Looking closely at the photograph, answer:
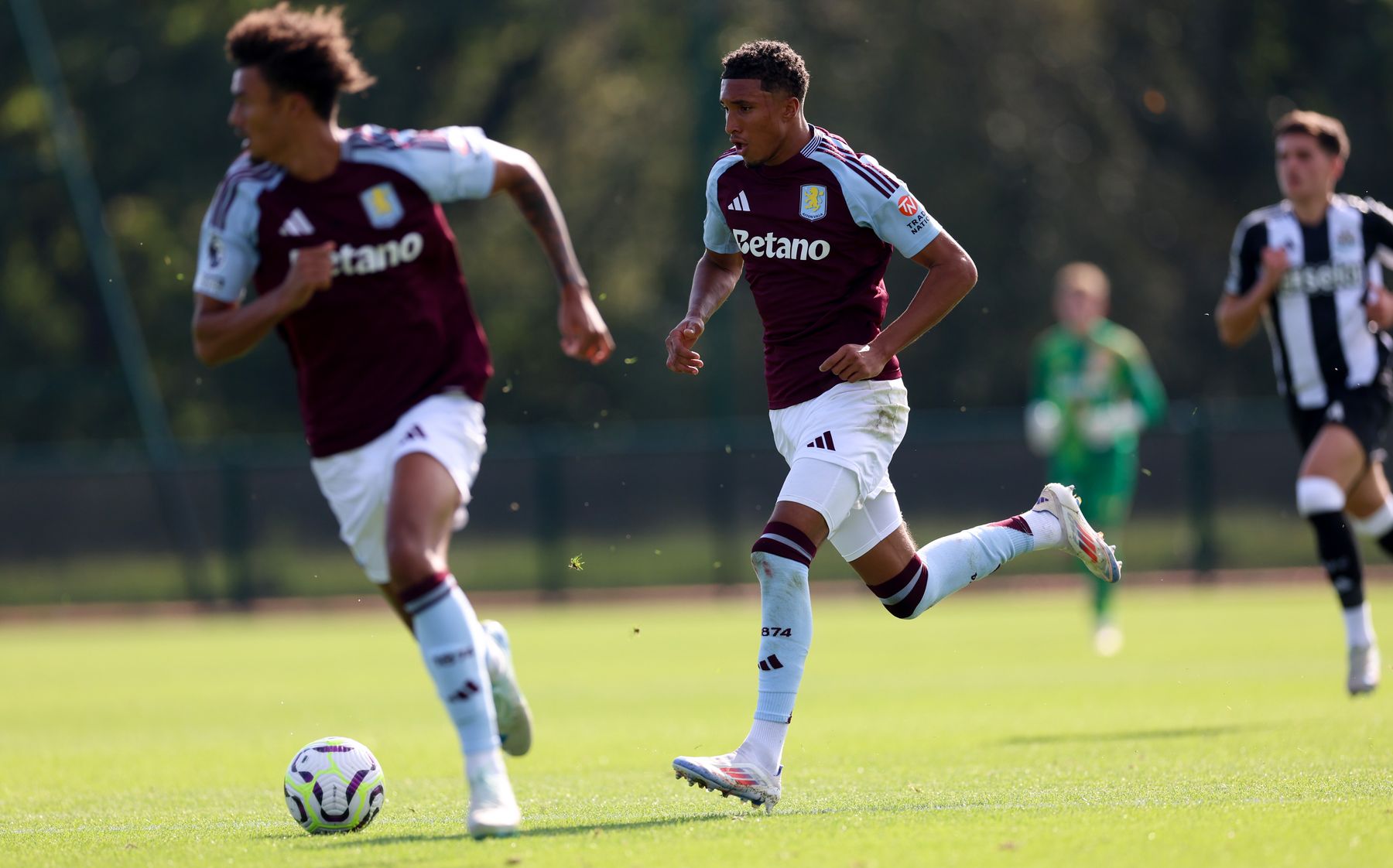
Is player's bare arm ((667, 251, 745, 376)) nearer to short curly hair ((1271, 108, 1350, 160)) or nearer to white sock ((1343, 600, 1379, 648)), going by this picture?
short curly hair ((1271, 108, 1350, 160))

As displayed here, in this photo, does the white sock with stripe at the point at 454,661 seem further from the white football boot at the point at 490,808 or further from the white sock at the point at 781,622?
the white sock at the point at 781,622

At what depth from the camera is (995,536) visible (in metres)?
6.56

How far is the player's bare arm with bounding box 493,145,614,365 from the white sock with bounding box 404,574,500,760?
897mm

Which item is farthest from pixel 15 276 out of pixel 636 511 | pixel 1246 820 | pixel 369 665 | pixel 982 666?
pixel 1246 820

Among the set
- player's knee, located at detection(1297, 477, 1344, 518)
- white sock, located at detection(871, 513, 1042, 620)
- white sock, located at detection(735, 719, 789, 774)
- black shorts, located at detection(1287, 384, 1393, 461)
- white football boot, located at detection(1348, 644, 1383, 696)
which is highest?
white sock, located at detection(871, 513, 1042, 620)

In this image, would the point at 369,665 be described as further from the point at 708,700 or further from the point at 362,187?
the point at 362,187

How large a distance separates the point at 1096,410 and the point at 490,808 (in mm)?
9075

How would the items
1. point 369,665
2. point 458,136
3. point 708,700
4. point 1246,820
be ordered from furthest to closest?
point 369,665 < point 708,700 < point 458,136 < point 1246,820

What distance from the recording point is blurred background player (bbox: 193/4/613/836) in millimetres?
4906

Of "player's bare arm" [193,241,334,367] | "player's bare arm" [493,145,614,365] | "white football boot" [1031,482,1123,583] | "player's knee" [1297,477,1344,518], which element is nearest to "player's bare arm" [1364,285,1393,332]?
"player's knee" [1297,477,1344,518]

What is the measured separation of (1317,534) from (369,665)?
7.68m

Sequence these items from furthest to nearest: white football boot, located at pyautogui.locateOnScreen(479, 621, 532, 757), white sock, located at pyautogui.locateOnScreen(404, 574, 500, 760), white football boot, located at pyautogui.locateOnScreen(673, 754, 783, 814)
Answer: white football boot, located at pyautogui.locateOnScreen(479, 621, 532, 757), white football boot, located at pyautogui.locateOnScreen(673, 754, 783, 814), white sock, located at pyautogui.locateOnScreen(404, 574, 500, 760)

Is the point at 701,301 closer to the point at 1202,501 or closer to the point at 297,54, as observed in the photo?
the point at 297,54

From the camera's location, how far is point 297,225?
5.07m
